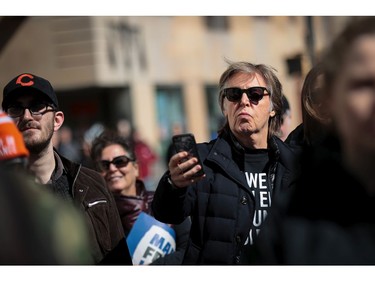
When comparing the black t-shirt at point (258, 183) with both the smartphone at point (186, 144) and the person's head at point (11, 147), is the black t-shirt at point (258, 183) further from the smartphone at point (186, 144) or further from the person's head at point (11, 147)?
the person's head at point (11, 147)

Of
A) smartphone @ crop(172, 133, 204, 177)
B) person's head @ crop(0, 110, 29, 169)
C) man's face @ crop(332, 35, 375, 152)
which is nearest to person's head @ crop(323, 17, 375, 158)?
man's face @ crop(332, 35, 375, 152)

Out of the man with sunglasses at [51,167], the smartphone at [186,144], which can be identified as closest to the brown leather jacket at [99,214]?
the man with sunglasses at [51,167]

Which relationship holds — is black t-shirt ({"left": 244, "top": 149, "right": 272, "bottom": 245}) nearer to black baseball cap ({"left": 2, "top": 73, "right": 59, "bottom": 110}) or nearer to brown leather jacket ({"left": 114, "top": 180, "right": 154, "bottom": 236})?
black baseball cap ({"left": 2, "top": 73, "right": 59, "bottom": 110})

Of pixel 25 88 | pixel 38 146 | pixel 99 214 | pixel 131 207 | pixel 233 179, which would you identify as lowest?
pixel 131 207

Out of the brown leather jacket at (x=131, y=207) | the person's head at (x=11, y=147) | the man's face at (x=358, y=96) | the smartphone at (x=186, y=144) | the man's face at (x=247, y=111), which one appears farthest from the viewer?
the brown leather jacket at (x=131, y=207)

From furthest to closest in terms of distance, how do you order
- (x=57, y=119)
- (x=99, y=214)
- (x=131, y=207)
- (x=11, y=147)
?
(x=131, y=207) < (x=57, y=119) < (x=99, y=214) < (x=11, y=147)

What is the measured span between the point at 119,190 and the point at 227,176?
160 cm

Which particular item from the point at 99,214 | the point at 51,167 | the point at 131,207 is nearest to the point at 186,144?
the point at 99,214

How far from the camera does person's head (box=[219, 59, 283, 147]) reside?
3.76m

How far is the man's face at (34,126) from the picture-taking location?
11.7ft

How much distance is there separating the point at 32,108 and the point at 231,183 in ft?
2.97

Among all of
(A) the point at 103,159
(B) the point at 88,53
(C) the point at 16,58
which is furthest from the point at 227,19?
(A) the point at 103,159

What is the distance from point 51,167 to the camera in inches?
146

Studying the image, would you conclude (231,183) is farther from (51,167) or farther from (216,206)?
(51,167)
